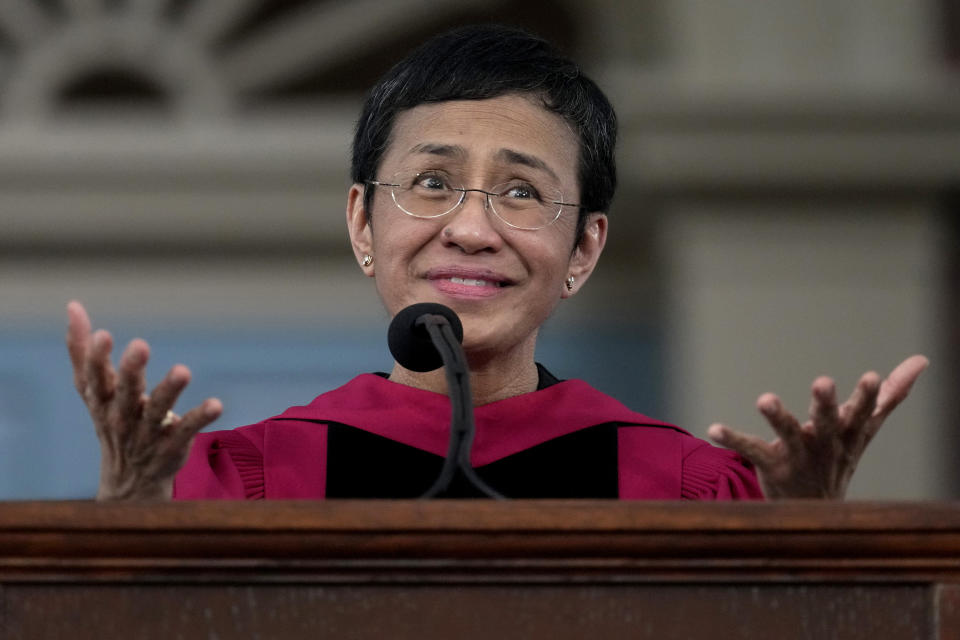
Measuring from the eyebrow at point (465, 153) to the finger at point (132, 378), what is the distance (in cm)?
73

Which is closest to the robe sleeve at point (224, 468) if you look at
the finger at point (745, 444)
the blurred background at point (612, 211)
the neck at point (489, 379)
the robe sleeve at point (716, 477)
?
the neck at point (489, 379)

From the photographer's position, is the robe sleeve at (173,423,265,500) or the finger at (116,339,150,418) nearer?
the finger at (116,339,150,418)

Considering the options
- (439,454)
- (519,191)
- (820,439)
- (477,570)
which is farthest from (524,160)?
(477,570)

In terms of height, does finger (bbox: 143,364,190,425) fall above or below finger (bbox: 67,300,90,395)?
below

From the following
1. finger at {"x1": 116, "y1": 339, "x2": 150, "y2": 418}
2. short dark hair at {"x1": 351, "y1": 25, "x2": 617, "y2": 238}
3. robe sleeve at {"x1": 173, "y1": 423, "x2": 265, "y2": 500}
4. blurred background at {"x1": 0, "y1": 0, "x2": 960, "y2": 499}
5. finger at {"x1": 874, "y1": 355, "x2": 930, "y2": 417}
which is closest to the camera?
finger at {"x1": 116, "y1": 339, "x2": 150, "y2": 418}

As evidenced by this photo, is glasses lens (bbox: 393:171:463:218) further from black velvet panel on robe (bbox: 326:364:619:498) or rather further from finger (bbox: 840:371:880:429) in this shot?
finger (bbox: 840:371:880:429)

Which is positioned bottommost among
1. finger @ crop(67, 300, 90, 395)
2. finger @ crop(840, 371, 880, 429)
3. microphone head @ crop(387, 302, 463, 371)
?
finger @ crop(840, 371, 880, 429)

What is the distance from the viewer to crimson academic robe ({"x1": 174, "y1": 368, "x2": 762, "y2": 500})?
2371 mm

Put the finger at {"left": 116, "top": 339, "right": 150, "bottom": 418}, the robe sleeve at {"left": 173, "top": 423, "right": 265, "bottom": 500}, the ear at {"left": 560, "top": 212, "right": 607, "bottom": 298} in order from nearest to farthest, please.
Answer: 1. the finger at {"left": 116, "top": 339, "right": 150, "bottom": 418}
2. the robe sleeve at {"left": 173, "top": 423, "right": 265, "bottom": 500}
3. the ear at {"left": 560, "top": 212, "right": 607, "bottom": 298}

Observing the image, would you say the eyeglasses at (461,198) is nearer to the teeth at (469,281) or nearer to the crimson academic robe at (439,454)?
the teeth at (469,281)

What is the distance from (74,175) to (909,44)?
311 cm

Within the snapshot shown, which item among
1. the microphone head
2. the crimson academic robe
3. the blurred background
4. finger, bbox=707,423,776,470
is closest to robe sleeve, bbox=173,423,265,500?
the crimson academic robe

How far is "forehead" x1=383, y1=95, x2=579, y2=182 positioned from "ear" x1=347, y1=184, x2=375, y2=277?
11 centimetres

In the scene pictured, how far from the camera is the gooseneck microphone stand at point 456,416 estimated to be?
1.79 meters
